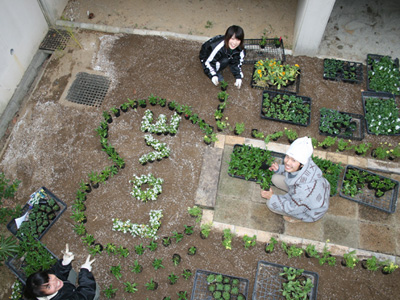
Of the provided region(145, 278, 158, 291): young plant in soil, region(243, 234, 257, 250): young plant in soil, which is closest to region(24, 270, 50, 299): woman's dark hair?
region(145, 278, 158, 291): young plant in soil

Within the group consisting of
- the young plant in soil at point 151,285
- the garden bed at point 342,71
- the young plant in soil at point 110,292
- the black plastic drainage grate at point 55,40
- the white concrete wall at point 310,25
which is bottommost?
the young plant in soil at point 110,292

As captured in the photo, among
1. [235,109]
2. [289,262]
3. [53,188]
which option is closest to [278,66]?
[235,109]

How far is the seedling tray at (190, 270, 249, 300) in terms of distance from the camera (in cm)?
536

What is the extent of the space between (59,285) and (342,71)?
746 centimetres

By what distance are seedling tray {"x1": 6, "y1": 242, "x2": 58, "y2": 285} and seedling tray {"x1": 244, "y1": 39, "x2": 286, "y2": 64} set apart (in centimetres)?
627

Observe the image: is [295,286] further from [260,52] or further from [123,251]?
[260,52]

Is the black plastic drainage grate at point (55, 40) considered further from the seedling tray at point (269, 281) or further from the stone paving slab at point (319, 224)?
the seedling tray at point (269, 281)

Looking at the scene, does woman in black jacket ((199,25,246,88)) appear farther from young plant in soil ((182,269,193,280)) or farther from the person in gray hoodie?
young plant in soil ((182,269,193,280))

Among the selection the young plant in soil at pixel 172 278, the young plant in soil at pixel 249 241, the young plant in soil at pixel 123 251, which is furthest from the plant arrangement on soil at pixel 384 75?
the young plant in soil at pixel 123 251

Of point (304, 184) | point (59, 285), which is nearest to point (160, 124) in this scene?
point (304, 184)

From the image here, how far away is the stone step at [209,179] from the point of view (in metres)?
6.04

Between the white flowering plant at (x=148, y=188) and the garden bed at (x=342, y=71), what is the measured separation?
4811mm

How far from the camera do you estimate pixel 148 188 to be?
6.17 m

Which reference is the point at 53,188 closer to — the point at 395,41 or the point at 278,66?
the point at 278,66
